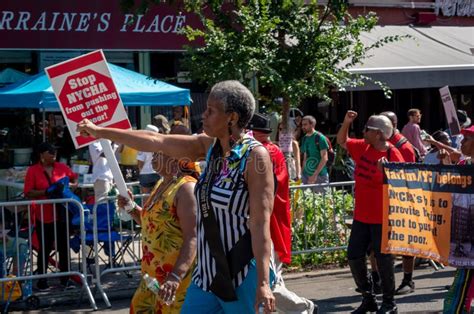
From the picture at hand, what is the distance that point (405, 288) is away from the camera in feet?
32.0

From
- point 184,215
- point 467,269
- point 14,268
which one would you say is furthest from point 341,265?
point 184,215

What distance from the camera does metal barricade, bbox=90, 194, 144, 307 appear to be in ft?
31.3

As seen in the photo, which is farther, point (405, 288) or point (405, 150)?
point (405, 288)

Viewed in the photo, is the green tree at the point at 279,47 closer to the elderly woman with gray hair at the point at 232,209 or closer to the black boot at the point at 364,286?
the black boot at the point at 364,286

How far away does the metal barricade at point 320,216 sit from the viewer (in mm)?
10906

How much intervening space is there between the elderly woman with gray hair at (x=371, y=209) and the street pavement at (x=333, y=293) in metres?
0.48

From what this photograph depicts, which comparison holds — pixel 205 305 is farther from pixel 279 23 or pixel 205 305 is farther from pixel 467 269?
pixel 279 23

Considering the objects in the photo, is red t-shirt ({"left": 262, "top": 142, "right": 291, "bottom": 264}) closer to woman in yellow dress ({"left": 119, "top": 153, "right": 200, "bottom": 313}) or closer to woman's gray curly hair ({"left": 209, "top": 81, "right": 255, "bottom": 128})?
woman in yellow dress ({"left": 119, "top": 153, "right": 200, "bottom": 313})

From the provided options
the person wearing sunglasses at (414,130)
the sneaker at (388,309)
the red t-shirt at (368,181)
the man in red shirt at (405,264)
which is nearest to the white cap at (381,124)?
the red t-shirt at (368,181)

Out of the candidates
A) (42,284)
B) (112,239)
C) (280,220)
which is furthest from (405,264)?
(42,284)

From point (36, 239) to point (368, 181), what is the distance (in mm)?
3549

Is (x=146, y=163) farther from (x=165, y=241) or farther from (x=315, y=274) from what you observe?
(x=165, y=241)

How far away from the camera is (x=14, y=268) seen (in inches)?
366

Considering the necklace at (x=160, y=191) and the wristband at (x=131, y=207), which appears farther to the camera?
the wristband at (x=131, y=207)
